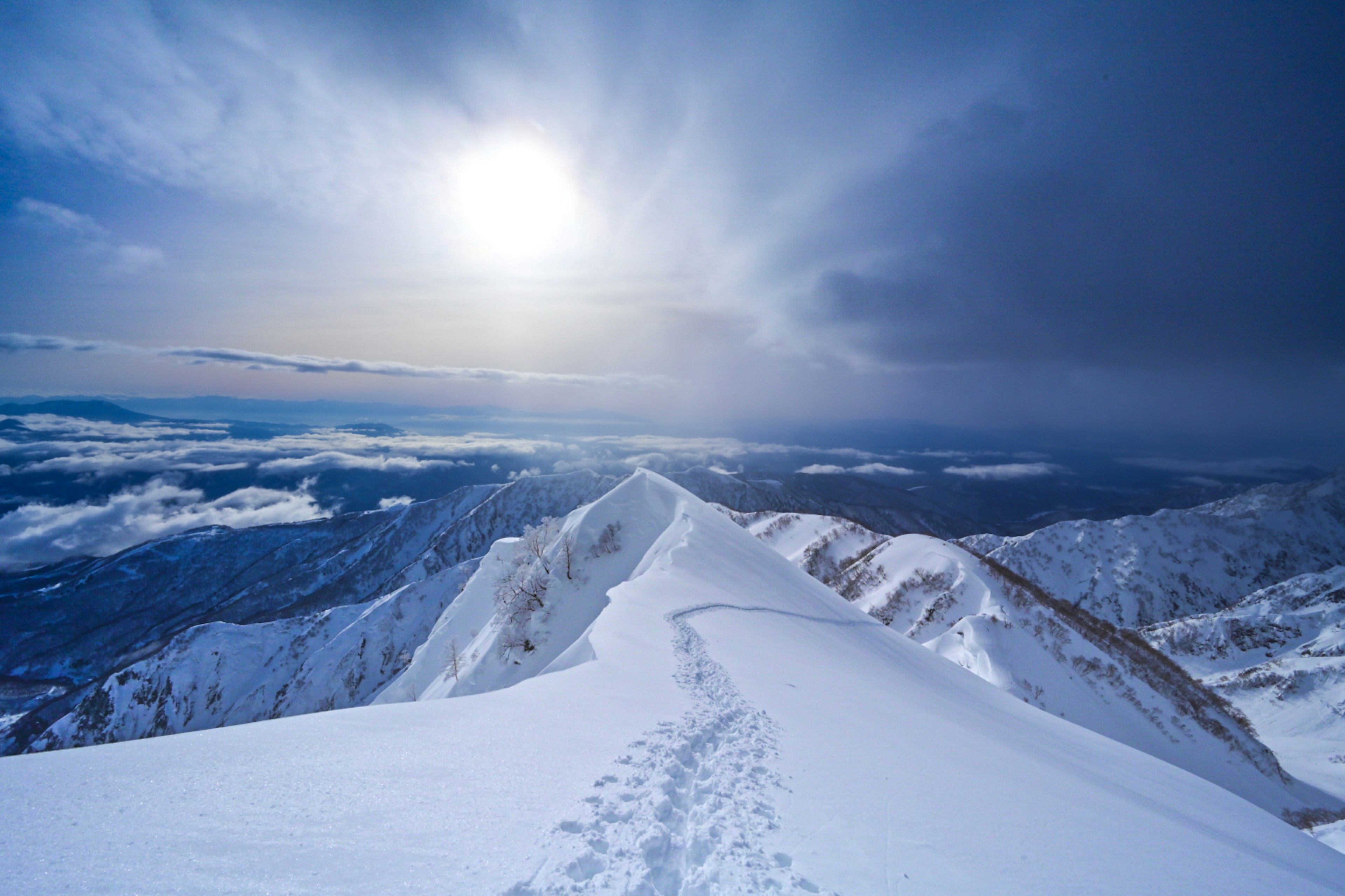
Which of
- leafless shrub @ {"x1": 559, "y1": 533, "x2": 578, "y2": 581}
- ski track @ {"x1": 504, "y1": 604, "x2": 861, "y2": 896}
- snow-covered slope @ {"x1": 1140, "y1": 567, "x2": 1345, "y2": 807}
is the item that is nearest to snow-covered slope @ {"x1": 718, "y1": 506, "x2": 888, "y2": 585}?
leafless shrub @ {"x1": 559, "y1": 533, "x2": 578, "y2": 581}

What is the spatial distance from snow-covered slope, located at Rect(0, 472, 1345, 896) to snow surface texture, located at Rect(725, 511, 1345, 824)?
36.6 m

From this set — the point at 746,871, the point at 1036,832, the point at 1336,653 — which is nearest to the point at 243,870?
the point at 746,871

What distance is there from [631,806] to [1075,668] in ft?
244

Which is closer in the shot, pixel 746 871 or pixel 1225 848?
pixel 746 871

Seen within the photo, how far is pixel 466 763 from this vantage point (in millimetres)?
8523

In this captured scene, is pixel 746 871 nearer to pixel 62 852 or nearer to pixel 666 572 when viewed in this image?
pixel 62 852

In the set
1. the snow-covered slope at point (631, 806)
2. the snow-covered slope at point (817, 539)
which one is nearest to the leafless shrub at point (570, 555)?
the snow-covered slope at point (631, 806)

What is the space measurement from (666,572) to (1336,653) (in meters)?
177

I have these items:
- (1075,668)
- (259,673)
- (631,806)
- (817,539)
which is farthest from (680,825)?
(259,673)

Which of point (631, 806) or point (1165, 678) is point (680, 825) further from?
point (1165, 678)

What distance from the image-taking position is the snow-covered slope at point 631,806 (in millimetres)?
5691

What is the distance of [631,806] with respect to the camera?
26.0 feet

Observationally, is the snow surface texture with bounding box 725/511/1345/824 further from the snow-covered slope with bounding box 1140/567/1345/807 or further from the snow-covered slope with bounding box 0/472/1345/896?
the snow-covered slope with bounding box 0/472/1345/896

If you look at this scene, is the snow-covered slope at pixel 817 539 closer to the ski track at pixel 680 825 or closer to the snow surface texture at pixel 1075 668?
the snow surface texture at pixel 1075 668
